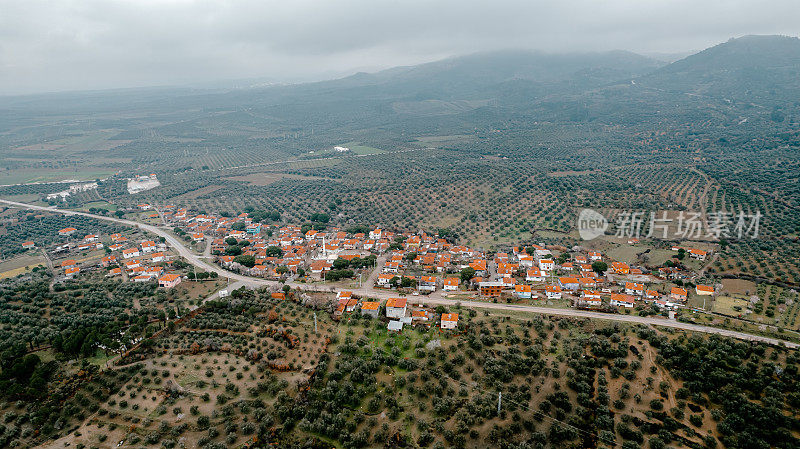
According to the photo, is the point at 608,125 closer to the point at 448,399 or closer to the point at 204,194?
the point at 204,194

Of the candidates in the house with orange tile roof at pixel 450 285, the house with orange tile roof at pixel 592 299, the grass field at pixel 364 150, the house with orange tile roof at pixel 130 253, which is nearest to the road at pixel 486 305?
the house with orange tile roof at pixel 450 285

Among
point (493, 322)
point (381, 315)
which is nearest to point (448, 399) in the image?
point (493, 322)

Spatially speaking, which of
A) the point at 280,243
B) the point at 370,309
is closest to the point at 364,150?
the point at 280,243

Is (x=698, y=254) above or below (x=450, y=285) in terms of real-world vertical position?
above

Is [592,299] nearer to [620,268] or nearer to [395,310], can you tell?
[620,268]

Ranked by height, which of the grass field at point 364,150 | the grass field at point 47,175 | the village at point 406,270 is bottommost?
the village at point 406,270

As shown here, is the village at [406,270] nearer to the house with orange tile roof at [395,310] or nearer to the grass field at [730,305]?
the house with orange tile roof at [395,310]

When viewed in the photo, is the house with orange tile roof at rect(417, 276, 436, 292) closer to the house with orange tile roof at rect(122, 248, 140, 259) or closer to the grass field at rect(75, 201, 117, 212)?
the house with orange tile roof at rect(122, 248, 140, 259)
